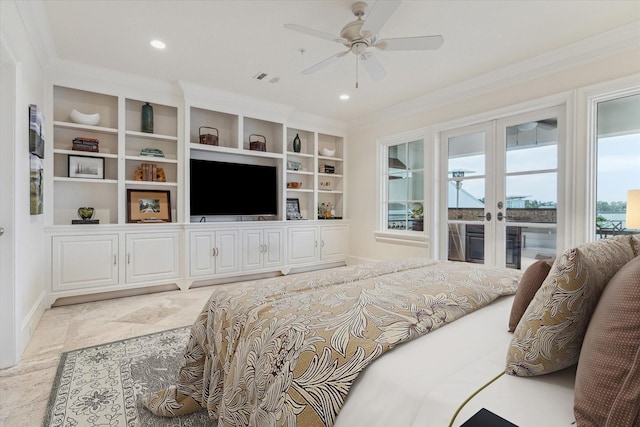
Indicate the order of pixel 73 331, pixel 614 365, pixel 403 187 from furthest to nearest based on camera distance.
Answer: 1. pixel 403 187
2. pixel 73 331
3. pixel 614 365

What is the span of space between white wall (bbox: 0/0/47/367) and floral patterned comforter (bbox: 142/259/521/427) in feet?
4.32

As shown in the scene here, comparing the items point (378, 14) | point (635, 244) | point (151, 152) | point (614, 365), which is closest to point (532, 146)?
point (378, 14)

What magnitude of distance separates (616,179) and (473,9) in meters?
2.02

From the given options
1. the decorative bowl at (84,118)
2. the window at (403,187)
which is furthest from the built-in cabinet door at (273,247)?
the decorative bowl at (84,118)

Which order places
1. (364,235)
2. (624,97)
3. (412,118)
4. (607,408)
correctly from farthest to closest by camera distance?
(364,235)
(412,118)
(624,97)
(607,408)

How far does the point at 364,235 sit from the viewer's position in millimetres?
5352

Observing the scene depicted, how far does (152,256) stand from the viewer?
12.5ft

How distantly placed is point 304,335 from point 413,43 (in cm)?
219

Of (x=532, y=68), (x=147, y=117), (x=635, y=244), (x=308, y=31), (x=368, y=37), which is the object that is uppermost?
(x=532, y=68)

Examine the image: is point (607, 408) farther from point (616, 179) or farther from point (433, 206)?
point (433, 206)

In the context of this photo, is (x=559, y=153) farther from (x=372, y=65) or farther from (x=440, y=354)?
(x=440, y=354)

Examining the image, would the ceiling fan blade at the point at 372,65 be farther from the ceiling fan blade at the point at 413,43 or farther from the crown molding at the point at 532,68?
the crown molding at the point at 532,68

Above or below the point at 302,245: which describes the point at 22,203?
above

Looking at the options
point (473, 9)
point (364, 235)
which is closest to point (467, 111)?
point (473, 9)
